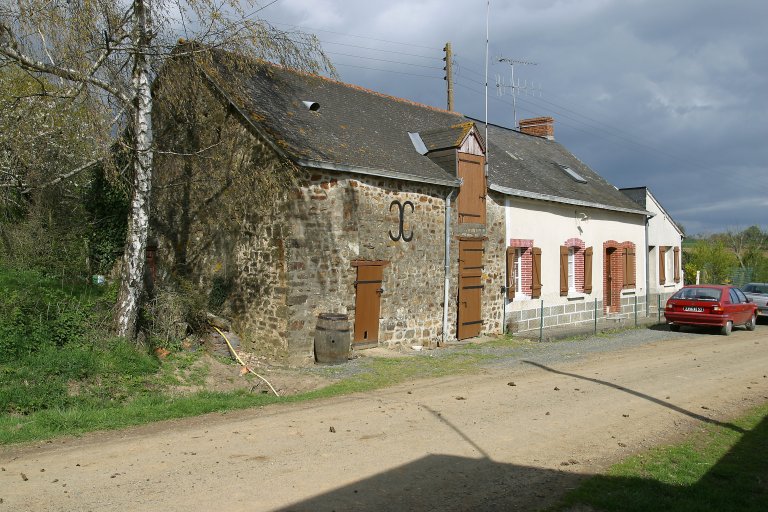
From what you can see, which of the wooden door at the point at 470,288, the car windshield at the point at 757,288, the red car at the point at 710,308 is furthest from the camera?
the car windshield at the point at 757,288

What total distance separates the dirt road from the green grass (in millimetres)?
263

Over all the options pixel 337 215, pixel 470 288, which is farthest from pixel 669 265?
pixel 337 215

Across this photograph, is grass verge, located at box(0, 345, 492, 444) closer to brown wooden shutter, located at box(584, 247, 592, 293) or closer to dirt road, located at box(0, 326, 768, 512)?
dirt road, located at box(0, 326, 768, 512)

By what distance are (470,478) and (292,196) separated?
7.74 metres

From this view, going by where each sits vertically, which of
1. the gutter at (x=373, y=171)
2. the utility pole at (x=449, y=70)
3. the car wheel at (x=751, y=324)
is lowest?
the car wheel at (x=751, y=324)

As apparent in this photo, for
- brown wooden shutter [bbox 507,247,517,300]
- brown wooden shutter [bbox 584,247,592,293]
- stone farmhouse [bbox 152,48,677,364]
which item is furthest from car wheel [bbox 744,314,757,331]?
brown wooden shutter [bbox 507,247,517,300]

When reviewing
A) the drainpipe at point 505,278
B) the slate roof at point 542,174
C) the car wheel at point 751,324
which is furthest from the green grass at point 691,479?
the car wheel at point 751,324

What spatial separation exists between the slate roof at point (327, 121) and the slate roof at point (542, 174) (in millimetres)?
2645

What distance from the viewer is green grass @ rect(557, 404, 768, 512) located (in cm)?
503

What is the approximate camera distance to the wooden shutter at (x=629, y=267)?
899 inches

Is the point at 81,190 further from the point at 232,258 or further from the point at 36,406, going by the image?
the point at 36,406

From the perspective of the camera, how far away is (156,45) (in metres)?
9.53

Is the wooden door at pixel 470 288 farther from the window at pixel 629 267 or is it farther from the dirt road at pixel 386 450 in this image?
the window at pixel 629 267

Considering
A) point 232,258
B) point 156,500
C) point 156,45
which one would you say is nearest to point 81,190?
point 232,258
